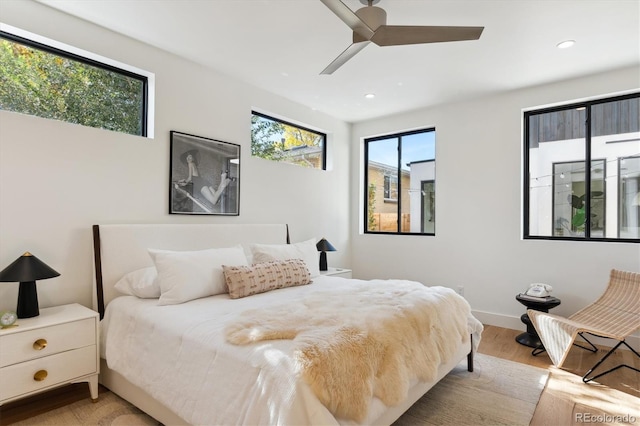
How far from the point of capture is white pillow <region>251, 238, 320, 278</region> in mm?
3332

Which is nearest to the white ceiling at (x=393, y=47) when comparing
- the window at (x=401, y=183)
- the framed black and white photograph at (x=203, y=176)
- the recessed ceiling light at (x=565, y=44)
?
the recessed ceiling light at (x=565, y=44)

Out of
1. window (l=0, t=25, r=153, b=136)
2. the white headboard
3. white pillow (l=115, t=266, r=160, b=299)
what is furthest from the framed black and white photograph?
white pillow (l=115, t=266, r=160, b=299)

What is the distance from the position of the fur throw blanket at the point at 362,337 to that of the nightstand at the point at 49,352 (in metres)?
1.13

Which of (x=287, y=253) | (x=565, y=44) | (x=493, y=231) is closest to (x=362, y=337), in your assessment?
(x=287, y=253)

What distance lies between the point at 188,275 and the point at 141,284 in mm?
352

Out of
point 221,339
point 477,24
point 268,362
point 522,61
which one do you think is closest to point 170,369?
point 221,339

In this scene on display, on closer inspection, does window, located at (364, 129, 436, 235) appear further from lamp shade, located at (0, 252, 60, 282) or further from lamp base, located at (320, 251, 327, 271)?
lamp shade, located at (0, 252, 60, 282)

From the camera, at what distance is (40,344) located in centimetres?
213

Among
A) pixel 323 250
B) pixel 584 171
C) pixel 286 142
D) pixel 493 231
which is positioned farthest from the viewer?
pixel 286 142

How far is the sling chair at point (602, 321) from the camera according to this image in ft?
8.90

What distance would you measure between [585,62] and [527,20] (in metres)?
1.17

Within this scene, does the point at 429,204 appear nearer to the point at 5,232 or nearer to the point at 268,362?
the point at 268,362

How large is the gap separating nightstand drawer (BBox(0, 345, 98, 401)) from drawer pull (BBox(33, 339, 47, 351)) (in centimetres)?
7

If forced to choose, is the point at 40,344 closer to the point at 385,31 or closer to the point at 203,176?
the point at 203,176
